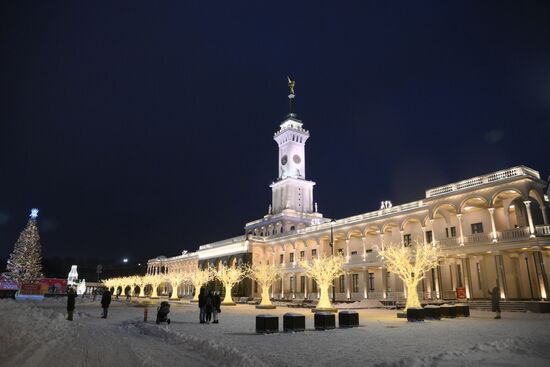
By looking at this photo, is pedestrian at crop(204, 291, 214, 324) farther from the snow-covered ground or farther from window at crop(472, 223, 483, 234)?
window at crop(472, 223, 483, 234)

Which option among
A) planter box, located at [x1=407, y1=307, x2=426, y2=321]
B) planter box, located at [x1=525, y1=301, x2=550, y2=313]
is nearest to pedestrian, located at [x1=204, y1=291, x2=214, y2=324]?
planter box, located at [x1=407, y1=307, x2=426, y2=321]

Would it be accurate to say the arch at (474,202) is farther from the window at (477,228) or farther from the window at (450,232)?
the window at (450,232)

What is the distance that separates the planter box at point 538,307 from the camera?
24.5 meters

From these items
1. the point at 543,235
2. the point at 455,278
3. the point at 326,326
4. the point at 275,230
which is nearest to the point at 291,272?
the point at 275,230

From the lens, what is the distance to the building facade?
29.7 m

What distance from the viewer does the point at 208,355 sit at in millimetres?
9664

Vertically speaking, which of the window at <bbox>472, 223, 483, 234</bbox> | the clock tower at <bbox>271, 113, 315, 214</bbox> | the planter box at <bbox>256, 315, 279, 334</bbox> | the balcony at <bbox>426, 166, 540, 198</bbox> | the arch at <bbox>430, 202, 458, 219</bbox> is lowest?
the planter box at <bbox>256, 315, 279, 334</bbox>

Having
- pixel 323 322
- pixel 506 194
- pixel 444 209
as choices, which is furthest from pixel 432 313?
pixel 444 209

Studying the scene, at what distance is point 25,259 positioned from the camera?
49.1 meters

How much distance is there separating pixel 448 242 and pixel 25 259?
5257 centimetres

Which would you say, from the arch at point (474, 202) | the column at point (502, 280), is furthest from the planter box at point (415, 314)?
the arch at point (474, 202)

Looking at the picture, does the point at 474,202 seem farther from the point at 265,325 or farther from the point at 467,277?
the point at 265,325

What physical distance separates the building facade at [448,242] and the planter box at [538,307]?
2499 millimetres

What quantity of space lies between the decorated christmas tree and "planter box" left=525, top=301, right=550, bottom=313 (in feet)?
185
